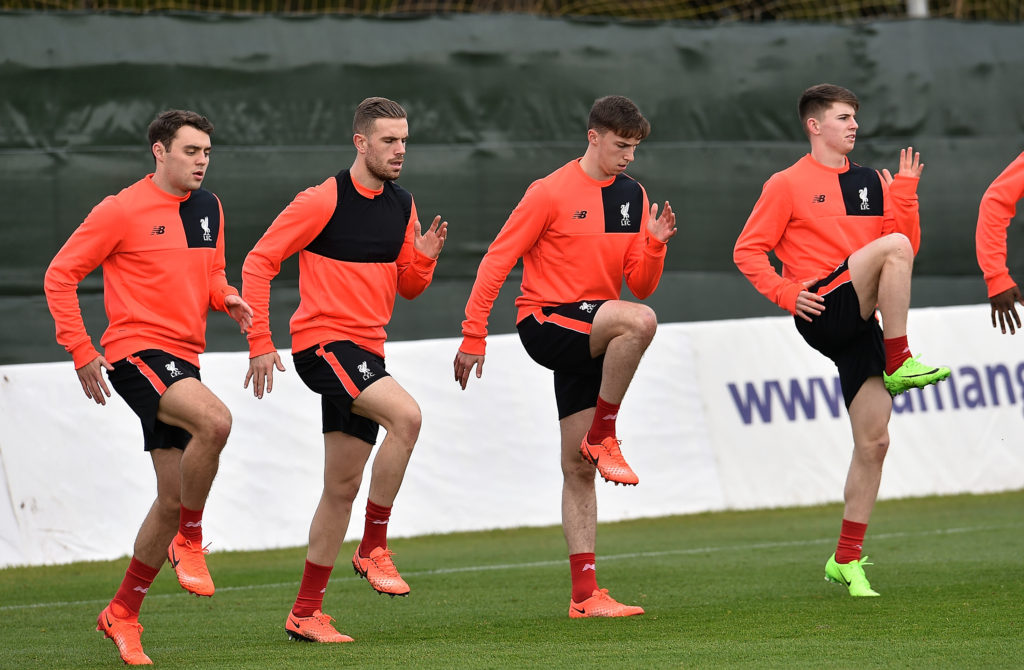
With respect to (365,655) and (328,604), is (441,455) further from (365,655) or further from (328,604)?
(365,655)

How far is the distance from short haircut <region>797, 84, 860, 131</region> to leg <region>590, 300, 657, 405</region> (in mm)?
1508

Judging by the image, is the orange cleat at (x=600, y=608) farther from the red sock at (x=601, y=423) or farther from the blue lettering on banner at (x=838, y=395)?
the blue lettering on banner at (x=838, y=395)

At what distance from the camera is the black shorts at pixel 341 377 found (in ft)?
19.4

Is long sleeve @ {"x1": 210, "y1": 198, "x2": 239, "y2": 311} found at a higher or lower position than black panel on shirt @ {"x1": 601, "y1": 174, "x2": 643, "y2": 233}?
lower

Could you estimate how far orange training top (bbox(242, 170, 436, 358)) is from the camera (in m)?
5.99

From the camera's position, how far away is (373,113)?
6.05m

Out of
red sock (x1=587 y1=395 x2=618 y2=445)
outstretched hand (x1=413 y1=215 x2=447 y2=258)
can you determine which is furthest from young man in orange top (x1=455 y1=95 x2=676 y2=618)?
outstretched hand (x1=413 y1=215 x2=447 y2=258)

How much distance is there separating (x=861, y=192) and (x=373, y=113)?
2432 millimetres

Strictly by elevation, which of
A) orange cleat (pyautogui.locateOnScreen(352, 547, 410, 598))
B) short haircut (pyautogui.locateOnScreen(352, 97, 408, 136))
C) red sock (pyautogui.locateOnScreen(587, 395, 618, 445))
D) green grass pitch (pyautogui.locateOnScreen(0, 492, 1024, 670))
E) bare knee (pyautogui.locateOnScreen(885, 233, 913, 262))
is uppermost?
short haircut (pyautogui.locateOnScreen(352, 97, 408, 136))

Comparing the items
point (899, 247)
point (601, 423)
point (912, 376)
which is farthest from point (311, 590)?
point (899, 247)

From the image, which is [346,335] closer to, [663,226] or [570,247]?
[570,247]

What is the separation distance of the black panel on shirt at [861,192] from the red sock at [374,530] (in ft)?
8.83

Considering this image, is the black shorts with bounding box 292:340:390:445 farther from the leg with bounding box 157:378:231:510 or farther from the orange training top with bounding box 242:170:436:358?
the leg with bounding box 157:378:231:510

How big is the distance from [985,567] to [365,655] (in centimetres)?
365
